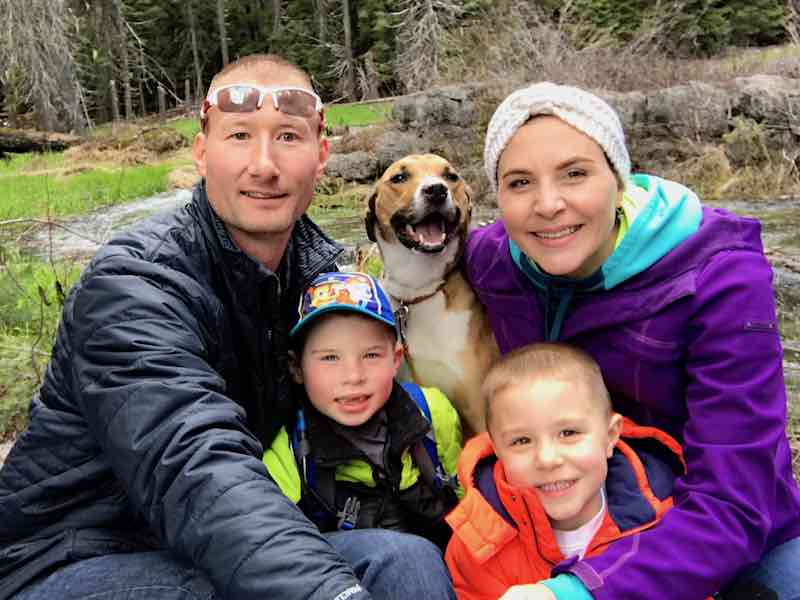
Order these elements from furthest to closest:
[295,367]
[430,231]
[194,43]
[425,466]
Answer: [194,43], [430,231], [295,367], [425,466]

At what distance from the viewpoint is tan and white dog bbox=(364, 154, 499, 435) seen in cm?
348

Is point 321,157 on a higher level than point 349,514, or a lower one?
higher

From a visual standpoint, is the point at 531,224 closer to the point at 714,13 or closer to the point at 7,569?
the point at 7,569

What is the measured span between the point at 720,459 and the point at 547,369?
543mm

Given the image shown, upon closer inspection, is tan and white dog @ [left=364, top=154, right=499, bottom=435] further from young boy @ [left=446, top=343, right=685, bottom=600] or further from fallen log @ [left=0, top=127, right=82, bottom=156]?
fallen log @ [left=0, top=127, right=82, bottom=156]

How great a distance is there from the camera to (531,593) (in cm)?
201

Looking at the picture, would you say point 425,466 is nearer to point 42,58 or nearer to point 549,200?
point 549,200

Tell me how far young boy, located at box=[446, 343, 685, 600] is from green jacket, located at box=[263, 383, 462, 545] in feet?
1.13

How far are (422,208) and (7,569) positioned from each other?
2280 millimetres

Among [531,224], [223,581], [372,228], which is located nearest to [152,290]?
[223,581]

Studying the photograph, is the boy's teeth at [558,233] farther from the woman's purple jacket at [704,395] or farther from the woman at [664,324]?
the woman's purple jacket at [704,395]

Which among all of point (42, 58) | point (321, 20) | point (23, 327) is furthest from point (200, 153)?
point (321, 20)

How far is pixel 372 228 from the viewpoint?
154 inches

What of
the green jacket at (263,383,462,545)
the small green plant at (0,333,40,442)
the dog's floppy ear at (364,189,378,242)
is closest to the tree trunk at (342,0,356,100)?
the small green plant at (0,333,40,442)
